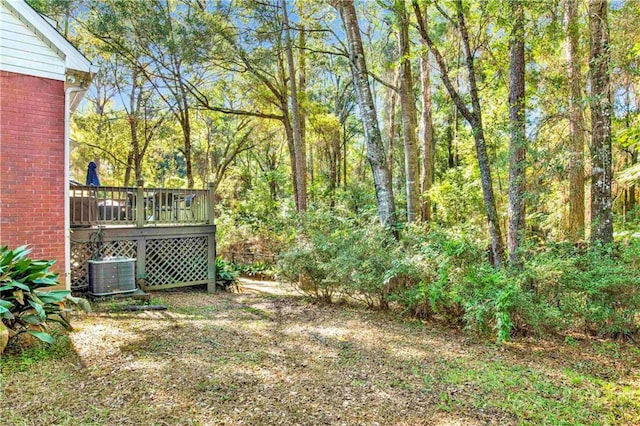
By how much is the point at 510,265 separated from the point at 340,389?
320 centimetres

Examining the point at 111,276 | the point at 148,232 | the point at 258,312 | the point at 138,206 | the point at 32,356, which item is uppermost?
the point at 138,206

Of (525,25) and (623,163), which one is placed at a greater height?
(525,25)

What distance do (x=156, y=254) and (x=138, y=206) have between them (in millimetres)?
1143

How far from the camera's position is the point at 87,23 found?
40.7 feet

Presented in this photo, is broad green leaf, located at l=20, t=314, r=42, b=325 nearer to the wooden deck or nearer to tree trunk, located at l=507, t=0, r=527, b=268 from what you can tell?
the wooden deck

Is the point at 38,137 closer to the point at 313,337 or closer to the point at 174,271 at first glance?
the point at 174,271

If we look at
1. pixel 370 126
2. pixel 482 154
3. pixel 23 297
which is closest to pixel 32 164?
pixel 23 297

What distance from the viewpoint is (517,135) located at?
5.46m

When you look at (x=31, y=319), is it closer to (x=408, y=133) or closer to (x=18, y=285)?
(x=18, y=285)

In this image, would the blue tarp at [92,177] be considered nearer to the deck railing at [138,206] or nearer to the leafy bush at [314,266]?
the deck railing at [138,206]

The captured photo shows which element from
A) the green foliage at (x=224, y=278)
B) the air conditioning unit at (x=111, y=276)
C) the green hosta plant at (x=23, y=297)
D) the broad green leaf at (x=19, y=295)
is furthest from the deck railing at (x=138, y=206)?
the broad green leaf at (x=19, y=295)

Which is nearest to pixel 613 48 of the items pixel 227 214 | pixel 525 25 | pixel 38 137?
pixel 525 25

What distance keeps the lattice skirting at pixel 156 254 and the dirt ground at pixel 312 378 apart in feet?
8.02

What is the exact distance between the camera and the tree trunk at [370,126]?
285 inches
